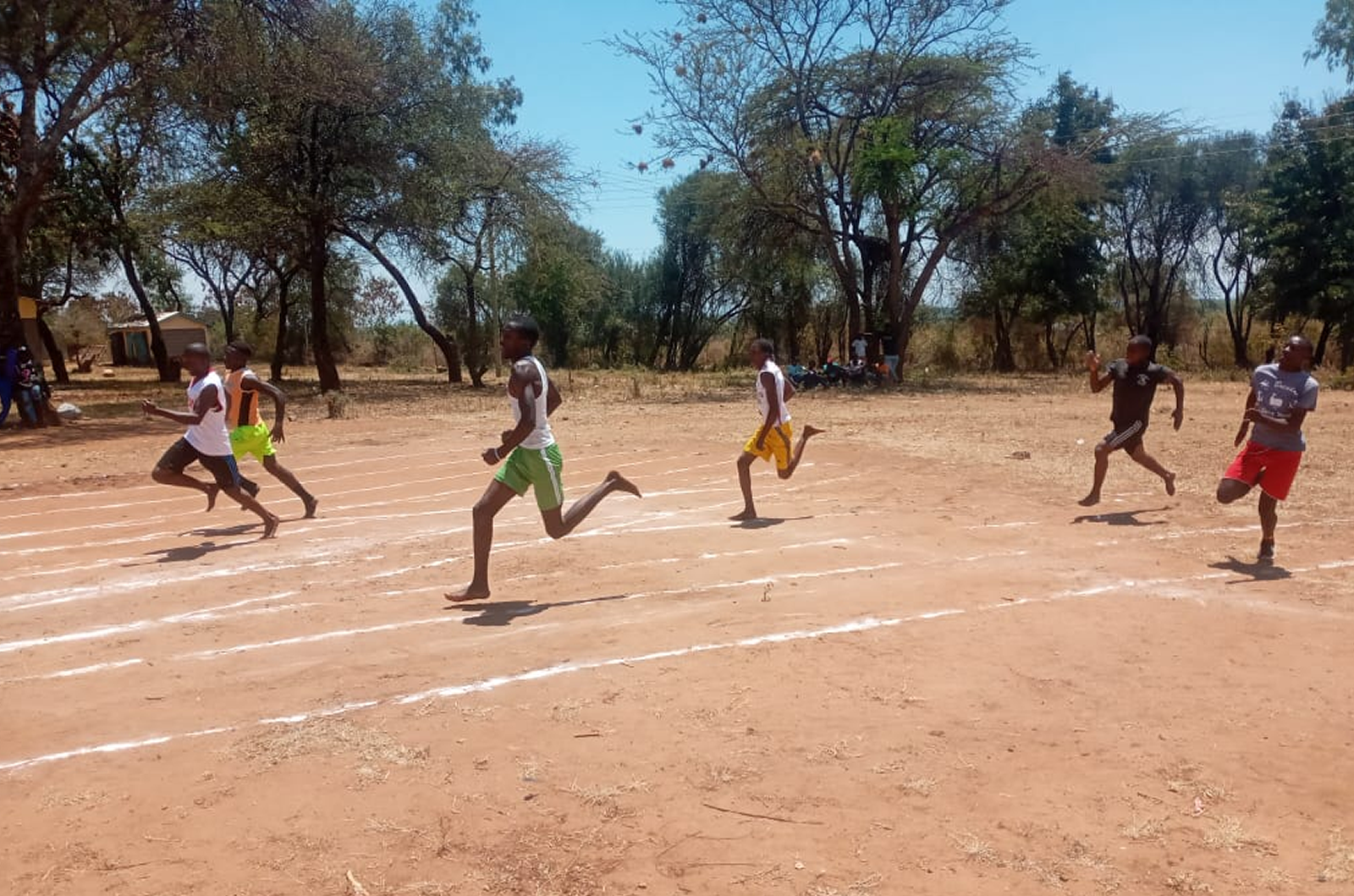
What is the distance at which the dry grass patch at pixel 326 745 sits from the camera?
4027 mm

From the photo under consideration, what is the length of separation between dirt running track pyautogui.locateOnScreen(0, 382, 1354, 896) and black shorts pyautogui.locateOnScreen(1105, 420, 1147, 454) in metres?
0.70

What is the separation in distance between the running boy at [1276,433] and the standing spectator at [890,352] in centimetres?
2187

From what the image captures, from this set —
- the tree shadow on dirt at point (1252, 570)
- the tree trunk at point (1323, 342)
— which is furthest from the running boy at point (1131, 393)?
the tree trunk at point (1323, 342)

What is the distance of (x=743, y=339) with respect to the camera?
152ft

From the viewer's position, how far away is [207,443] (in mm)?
8547

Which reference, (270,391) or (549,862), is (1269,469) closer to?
(549,862)

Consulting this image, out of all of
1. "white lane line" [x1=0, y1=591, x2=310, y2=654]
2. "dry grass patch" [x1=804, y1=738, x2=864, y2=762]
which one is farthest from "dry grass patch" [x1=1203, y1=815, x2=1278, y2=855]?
"white lane line" [x1=0, y1=591, x2=310, y2=654]

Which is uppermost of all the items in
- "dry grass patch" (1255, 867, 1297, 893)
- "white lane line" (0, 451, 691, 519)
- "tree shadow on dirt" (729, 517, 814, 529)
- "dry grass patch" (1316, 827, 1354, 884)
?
"white lane line" (0, 451, 691, 519)

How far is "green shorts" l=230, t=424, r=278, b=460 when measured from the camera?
9.05 m

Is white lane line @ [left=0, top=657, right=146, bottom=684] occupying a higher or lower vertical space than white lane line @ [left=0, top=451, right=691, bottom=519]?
lower

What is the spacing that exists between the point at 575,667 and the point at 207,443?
4912 mm

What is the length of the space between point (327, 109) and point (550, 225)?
271 inches

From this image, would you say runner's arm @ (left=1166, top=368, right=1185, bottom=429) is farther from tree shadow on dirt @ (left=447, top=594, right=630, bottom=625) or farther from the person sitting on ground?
the person sitting on ground

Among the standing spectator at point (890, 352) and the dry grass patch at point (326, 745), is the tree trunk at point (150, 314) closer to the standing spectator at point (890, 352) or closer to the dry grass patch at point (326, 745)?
the standing spectator at point (890, 352)
